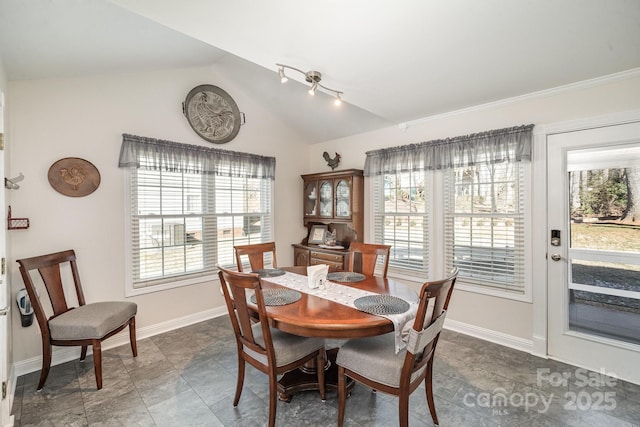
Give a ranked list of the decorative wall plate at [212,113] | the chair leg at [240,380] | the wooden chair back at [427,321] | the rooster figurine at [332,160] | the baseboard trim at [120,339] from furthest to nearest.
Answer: the rooster figurine at [332,160], the decorative wall plate at [212,113], the baseboard trim at [120,339], the chair leg at [240,380], the wooden chair back at [427,321]

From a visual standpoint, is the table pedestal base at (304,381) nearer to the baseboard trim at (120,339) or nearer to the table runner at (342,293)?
the table runner at (342,293)

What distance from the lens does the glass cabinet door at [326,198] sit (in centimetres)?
432

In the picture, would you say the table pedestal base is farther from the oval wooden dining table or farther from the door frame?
the door frame

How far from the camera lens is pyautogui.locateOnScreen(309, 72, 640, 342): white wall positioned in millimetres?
2424

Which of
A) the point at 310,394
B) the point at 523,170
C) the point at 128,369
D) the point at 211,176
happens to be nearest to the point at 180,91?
the point at 211,176

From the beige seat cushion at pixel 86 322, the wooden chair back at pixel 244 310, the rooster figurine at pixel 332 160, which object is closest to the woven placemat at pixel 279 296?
the wooden chair back at pixel 244 310

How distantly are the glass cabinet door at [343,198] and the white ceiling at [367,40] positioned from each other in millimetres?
1363

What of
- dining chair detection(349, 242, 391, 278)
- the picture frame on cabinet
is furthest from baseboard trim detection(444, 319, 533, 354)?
the picture frame on cabinet

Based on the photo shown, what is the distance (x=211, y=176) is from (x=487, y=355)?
3.62 m

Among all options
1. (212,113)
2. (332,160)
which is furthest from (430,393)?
(212,113)

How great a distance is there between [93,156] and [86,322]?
1570 millimetres

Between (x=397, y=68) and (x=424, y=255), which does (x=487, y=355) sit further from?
(x=397, y=68)

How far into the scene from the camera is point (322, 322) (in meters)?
1.66

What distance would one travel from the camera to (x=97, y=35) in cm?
229
